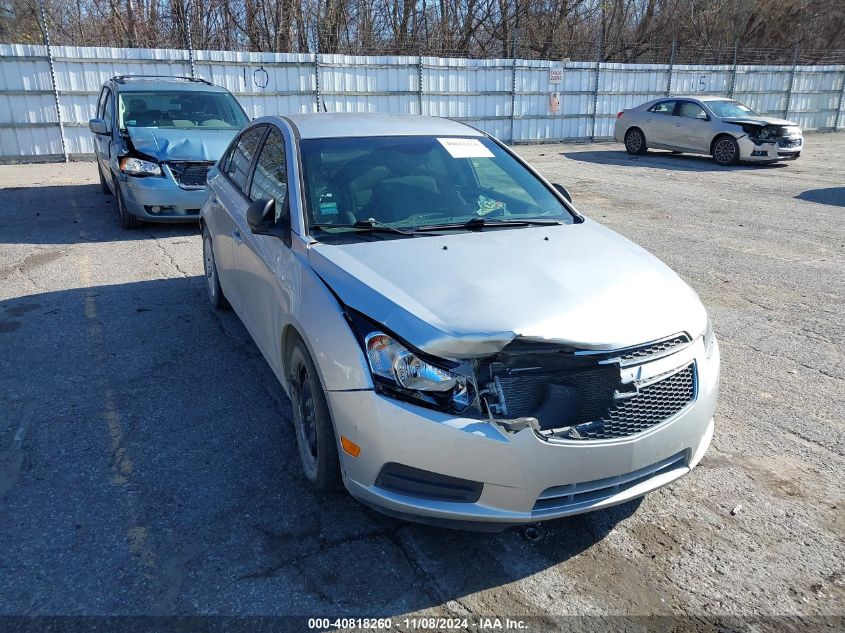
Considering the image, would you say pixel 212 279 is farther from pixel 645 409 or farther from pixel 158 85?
pixel 158 85

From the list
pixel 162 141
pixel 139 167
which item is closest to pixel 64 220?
pixel 139 167

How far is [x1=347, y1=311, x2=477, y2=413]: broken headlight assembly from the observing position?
8.50 ft

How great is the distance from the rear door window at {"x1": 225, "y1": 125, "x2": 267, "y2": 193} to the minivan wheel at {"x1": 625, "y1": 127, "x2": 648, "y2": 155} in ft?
50.0

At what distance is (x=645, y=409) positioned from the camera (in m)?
2.73

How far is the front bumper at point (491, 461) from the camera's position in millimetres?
2508

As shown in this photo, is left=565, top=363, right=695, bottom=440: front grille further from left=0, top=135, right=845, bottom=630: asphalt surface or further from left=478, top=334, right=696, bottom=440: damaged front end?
left=0, top=135, right=845, bottom=630: asphalt surface

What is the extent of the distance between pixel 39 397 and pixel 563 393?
3385mm

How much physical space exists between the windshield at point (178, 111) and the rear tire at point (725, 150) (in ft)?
38.3

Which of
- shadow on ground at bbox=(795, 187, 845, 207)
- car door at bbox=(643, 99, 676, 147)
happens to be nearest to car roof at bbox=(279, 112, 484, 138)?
shadow on ground at bbox=(795, 187, 845, 207)

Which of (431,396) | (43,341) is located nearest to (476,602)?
(431,396)

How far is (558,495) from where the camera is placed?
2604 mm

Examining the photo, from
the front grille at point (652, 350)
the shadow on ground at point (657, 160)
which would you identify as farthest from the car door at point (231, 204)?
the shadow on ground at point (657, 160)

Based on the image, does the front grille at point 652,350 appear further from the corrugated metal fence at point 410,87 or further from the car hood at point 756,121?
the corrugated metal fence at point 410,87

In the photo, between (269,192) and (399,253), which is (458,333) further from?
(269,192)
